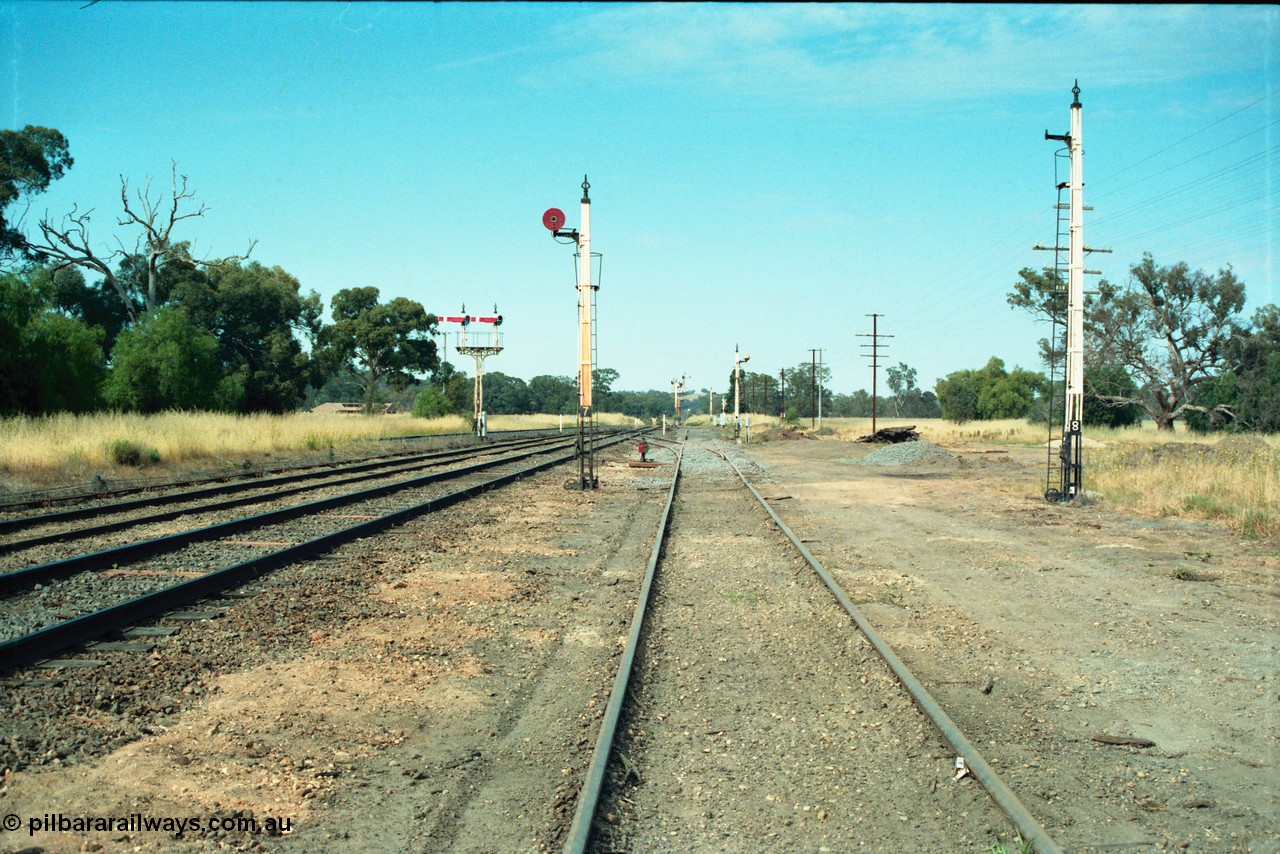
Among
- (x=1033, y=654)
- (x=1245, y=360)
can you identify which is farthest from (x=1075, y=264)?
(x=1245, y=360)

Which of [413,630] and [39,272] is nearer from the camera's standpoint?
[413,630]

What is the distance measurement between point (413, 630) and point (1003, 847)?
498cm

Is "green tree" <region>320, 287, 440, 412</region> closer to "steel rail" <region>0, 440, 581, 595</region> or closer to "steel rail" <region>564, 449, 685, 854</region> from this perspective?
"steel rail" <region>0, 440, 581, 595</region>

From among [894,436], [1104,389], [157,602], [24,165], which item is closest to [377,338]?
[24,165]

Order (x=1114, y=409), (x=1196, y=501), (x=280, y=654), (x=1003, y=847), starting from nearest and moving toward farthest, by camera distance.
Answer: (x=1003, y=847), (x=280, y=654), (x=1196, y=501), (x=1114, y=409)

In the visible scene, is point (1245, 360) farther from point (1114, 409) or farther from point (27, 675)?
point (27, 675)

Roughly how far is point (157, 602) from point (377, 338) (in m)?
58.3

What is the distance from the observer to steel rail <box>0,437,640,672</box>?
5.86 metres

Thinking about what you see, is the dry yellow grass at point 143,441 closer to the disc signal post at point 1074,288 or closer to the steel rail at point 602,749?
A: the steel rail at point 602,749

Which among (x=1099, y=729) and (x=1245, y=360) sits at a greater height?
(x=1245, y=360)

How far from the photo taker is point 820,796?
13.6ft

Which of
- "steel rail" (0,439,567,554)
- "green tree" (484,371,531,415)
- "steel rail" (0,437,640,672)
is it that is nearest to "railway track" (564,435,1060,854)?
"steel rail" (0,437,640,672)

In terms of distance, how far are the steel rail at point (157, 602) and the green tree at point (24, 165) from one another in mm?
31704

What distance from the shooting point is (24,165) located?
36656 mm
